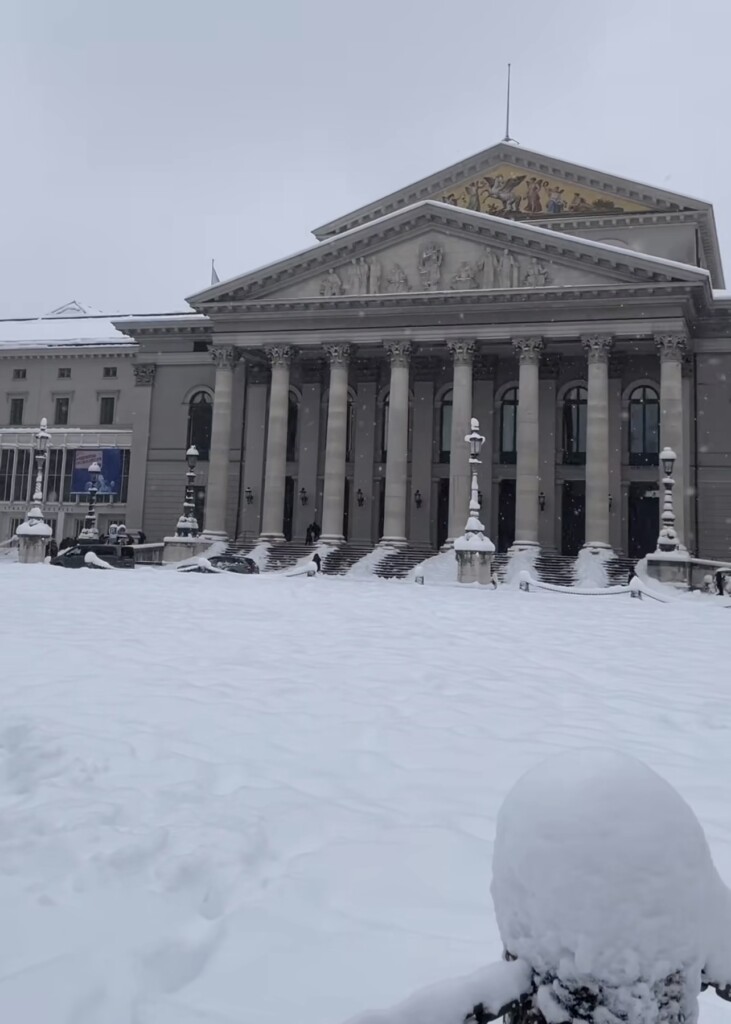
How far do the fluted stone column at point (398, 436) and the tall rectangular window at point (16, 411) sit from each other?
29.3m

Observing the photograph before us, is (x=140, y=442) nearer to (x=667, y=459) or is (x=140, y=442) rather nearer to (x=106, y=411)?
(x=106, y=411)

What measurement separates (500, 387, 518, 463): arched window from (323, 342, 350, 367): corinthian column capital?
8.43 meters

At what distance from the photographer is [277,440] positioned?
138ft

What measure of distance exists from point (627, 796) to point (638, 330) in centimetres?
3813

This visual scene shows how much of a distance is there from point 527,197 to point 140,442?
2461 cm

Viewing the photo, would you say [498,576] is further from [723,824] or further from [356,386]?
[723,824]

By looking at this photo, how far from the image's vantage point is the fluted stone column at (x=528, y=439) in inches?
1502

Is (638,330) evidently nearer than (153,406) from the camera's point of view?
Yes

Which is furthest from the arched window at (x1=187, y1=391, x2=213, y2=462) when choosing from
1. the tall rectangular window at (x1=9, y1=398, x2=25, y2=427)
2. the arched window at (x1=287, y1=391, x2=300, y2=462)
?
the tall rectangular window at (x1=9, y1=398, x2=25, y2=427)

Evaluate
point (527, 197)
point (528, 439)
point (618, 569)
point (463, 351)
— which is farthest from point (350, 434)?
point (618, 569)

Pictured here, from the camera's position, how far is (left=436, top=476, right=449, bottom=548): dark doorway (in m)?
43.8

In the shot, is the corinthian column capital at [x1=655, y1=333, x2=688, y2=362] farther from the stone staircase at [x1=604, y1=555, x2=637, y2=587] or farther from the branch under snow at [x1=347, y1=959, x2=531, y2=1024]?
the branch under snow at [x1=347, y1=959, x2=531, y2=1024]

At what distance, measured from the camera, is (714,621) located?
1658cm

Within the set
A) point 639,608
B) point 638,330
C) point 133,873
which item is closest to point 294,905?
point 133,873
